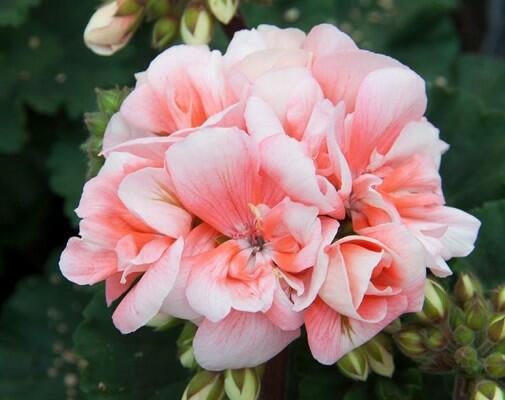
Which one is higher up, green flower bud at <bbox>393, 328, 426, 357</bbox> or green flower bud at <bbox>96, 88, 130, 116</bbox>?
green flower bud at <bbox>96, 88, 130, 116</bbox>

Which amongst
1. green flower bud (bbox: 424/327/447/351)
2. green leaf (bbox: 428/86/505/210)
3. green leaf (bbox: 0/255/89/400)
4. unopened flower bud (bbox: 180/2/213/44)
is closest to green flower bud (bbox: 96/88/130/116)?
unopened flower bud (bbox: 180/2/213/44)

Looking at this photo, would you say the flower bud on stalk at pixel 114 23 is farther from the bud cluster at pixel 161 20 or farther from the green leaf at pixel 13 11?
the green leaf at pixel 13 11

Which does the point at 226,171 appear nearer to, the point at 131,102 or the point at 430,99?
the point at 131,102

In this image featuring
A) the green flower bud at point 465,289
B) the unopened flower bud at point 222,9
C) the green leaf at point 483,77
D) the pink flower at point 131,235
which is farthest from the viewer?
the green leaf at point 483,77

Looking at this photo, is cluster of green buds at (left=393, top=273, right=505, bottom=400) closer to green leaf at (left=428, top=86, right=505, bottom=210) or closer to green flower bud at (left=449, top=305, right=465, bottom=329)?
green flower bud at (left=449, top=305, right=465, bottom=329)

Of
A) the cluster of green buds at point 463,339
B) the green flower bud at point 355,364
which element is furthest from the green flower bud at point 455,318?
the green flower bud at point 355,364

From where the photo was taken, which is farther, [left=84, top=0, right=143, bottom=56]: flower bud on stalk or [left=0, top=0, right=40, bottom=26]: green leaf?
[left=0, top=0, right=40, bottom=26]: green leaf
